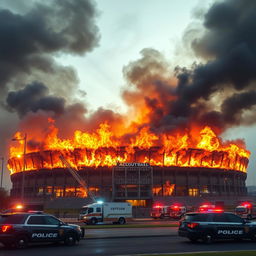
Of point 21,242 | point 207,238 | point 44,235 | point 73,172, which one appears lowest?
point 207,238

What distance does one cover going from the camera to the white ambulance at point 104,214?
41312 millimetres

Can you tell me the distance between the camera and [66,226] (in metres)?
19.2

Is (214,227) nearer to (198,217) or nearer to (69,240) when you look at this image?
(198,217)

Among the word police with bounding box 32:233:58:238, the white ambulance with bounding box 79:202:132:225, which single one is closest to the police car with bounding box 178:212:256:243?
the word police with bounding box 32:233:58:238

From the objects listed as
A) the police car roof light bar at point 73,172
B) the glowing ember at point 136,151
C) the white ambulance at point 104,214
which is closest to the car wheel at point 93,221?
the white ambulance at point 104,214

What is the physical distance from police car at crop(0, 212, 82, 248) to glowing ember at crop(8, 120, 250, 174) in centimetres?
6365

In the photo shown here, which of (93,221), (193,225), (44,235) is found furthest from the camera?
(93,221)

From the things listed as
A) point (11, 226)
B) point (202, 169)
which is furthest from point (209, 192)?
point (11, 226)

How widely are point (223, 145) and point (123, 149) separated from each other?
3042 cm

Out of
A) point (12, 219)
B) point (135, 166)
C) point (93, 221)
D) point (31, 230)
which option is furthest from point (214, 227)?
point (135, 166)

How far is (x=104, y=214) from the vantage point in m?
41.5

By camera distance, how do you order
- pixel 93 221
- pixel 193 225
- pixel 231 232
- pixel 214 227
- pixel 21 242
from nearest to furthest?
pixel 21 242
pixel 193 225
pixel 214 227
pixel 231 232
pixel 93 221

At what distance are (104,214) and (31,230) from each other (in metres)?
24.3

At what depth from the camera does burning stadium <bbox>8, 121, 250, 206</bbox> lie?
8144 cm
